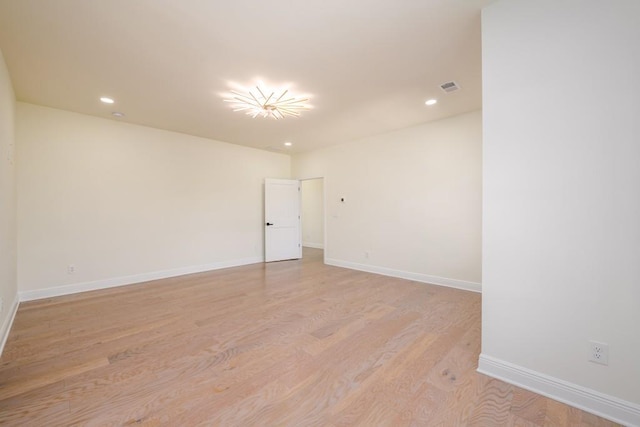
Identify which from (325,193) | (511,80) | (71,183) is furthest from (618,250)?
(71,183)

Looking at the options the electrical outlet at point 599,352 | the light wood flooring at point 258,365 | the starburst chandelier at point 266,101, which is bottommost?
the light wood flooring at point 258,365

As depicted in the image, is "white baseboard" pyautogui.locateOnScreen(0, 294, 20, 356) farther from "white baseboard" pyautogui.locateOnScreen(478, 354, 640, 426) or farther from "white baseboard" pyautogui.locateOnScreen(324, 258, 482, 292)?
"white baseboard" pyautogui.locateOnScreen(324, 258, 482, 292)

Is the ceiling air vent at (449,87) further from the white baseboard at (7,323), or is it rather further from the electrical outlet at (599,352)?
the white baseboard at (7,323)

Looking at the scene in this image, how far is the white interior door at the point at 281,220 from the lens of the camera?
623cm

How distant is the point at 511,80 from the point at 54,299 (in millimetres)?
5887

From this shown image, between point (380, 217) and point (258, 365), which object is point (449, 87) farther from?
point (258, 365)

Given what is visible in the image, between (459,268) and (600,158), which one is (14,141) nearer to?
(600,158)

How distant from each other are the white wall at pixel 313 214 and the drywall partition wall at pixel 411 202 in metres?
2.38

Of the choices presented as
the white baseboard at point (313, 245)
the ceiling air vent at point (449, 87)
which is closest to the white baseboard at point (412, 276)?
the white baseboard at point (313, 245)

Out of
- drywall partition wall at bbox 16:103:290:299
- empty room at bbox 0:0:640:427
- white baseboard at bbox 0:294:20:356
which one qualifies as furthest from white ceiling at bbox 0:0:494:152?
white baseboard at bbox 0:294:20:356

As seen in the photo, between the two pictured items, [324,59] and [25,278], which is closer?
A: [324,59]

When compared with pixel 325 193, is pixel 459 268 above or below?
below

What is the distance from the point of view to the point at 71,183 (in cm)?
389

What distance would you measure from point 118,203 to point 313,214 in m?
5.36
